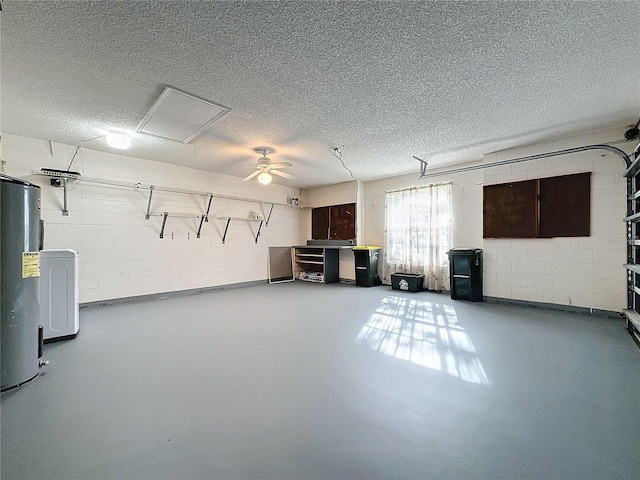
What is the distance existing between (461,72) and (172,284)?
554 cm

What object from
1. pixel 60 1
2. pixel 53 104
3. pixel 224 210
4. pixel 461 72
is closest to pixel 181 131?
pixel 53 104

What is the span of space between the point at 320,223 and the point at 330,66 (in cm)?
540

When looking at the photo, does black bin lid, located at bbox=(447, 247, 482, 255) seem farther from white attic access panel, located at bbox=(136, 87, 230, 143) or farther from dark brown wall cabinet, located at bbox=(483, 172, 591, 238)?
white attic access panel, located at bbox=(136, 87, 230, 143)

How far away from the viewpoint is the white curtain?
5.57m

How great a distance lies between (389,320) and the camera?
3.70 m

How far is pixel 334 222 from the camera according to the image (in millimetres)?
7324

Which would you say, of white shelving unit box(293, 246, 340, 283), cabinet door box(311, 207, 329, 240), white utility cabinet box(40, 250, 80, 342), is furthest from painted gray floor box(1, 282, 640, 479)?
cabinet door box(311, 207, 329, 240)

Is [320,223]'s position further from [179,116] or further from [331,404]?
[331,404]

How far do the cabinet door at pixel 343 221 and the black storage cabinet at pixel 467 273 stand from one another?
8.60ft

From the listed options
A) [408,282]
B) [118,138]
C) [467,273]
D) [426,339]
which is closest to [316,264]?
[408,282]

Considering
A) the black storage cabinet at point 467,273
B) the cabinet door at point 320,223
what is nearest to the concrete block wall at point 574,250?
the black storage cabinet at point 467,273

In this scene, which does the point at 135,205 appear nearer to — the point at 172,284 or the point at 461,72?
the point at 172,284

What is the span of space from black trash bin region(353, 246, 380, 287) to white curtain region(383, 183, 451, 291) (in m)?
0.33

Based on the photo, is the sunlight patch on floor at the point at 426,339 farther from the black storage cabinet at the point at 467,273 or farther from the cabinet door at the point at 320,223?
the cabinet door at the point at 320,223
